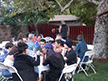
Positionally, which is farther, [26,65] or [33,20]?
[33,20]

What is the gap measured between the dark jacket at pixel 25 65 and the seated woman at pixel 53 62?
0.96 feet

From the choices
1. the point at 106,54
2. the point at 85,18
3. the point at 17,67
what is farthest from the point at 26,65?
the point at 85,18

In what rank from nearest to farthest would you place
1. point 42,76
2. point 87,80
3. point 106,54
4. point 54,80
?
point 54,80 < point 42,76 < point 87,80 < point 106,54

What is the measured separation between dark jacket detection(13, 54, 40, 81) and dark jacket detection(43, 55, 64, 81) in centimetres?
30

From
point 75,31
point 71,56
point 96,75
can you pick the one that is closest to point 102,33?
point 96,75

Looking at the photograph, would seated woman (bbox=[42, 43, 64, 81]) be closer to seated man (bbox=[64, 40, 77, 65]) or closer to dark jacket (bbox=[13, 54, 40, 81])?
dark jacket (bbox=[13, 54, 40, 81])

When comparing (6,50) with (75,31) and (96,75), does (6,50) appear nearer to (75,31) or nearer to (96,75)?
(96,75)

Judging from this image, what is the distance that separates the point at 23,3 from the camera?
9516 millimetres

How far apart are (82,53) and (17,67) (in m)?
2.93

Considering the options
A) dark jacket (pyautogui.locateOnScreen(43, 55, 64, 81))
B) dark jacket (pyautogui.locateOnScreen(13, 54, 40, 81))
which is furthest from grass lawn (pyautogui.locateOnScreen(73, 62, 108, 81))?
dark jacket (pyautogui.locateOnScreen(13, 54, 40, 81))

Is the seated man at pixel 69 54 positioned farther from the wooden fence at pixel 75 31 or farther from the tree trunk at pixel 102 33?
the wooden fence at pixel 75 31

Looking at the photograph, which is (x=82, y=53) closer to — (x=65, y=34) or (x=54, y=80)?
(x=54, y=80)

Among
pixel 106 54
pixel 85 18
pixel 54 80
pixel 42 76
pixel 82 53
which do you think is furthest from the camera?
pixel 85 18

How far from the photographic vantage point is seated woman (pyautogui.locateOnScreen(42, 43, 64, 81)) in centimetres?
409
